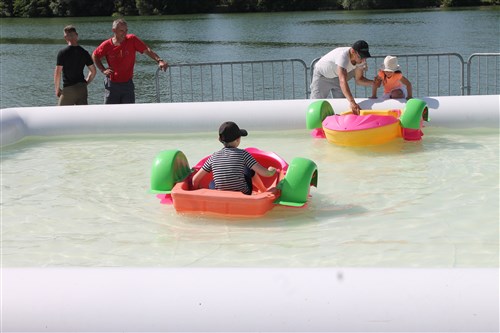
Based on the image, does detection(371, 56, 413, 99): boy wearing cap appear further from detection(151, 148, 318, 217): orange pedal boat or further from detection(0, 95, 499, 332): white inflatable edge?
detection(0, 95, 499, 332): white inflatable edge

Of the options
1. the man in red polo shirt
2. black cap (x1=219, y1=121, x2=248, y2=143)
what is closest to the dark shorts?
the man in red polo shirt

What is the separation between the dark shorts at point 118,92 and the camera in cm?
825

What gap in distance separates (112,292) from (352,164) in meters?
3.46

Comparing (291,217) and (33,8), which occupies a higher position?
(33,8)

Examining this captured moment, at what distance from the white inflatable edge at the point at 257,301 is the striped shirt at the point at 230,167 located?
5.36ft

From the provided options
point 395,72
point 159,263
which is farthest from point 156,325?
point 395,72

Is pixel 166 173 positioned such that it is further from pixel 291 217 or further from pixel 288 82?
pixel 288 82

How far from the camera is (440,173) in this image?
6.07 m

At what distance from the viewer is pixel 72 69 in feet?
26.3

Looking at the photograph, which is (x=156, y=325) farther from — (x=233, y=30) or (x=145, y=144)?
(x=233, y=30)

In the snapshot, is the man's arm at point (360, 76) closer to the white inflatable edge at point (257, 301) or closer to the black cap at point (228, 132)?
the black cap at point (228, 132)

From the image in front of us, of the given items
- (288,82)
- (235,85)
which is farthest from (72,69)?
(288,82)

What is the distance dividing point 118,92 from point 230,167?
12.0ft

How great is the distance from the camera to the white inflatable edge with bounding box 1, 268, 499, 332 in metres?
3.14
